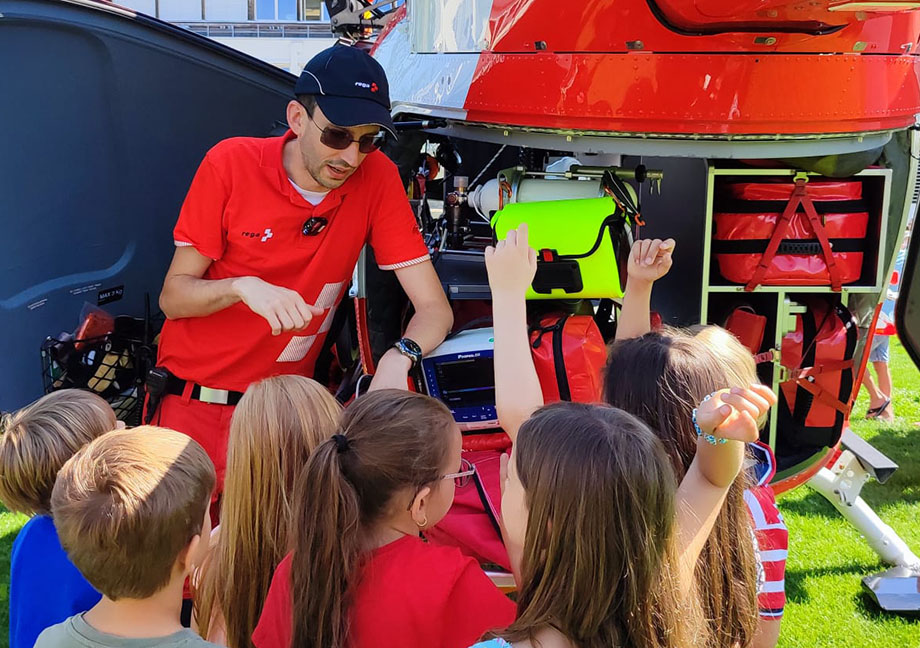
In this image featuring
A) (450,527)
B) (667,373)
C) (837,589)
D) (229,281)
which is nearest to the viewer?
(667,373)

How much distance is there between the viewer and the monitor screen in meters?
2.92

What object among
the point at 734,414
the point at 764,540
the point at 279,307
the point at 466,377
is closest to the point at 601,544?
the point at 734,414

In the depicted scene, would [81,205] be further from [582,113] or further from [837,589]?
[837,589]

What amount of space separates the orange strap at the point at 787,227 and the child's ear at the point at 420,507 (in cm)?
172

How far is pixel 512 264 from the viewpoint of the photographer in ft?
6.95

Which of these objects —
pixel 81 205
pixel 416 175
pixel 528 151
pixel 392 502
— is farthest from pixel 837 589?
pixel 81 205

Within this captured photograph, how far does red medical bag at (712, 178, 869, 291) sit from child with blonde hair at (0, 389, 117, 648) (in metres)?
2.13

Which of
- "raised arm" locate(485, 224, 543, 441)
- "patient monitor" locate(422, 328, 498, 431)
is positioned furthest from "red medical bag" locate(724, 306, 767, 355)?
"raised arm" locate(485, 224, 543, 441)

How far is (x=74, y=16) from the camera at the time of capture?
342 cm

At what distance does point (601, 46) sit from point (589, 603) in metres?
1.76

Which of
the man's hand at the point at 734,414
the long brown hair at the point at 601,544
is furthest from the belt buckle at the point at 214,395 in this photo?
the man's hand at the point at 734,414

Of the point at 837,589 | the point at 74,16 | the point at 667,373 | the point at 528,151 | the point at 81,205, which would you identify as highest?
the point at 74,16

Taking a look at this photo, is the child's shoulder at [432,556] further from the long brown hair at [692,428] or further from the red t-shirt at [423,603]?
the long brown hair at [692,428]

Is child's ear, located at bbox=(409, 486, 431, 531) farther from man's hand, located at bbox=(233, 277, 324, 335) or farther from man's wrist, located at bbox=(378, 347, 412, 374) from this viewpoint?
man's wrist, located at bbox=(378, 347, 412, 374)
